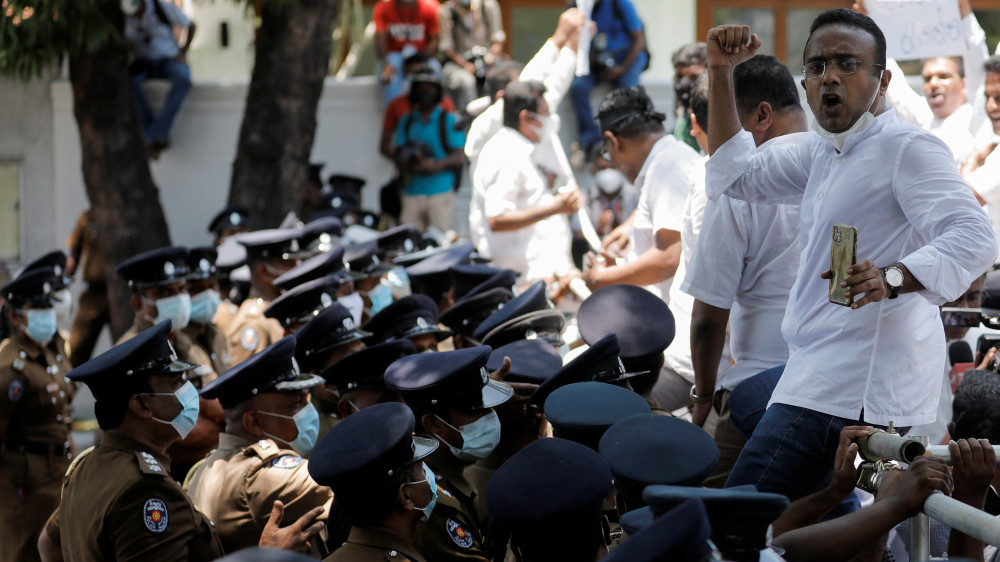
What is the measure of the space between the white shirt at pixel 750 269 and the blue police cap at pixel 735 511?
5.71ft

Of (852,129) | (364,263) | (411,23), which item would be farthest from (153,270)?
(411,23)

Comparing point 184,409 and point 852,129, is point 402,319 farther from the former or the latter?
point 852,129

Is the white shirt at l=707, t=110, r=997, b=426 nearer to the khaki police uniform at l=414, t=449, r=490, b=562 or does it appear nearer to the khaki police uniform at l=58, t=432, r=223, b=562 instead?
the khaki police uniform at l=414, t=449, r=490, b=562

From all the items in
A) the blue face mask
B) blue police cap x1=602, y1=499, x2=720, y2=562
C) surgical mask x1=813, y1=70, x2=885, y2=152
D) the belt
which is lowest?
the belt

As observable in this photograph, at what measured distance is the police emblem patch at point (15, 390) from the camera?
643 cm

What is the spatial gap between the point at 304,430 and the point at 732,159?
6.78 ft

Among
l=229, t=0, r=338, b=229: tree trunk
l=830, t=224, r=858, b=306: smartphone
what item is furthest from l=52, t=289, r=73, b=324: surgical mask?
l=830, t=224, r=858, b=306: smartphone

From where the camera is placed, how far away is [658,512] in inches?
94.0

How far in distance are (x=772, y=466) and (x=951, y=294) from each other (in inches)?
26.6

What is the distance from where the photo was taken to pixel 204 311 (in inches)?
274

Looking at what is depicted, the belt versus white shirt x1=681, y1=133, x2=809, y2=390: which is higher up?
white shirt x1=681, y1=133, x2=809, y2=390

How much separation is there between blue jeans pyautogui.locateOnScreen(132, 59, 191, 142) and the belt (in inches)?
219

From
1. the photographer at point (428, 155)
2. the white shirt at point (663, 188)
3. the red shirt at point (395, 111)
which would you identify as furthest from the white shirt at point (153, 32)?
the white shirt at point (663, 188)

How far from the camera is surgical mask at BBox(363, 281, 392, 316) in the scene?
737cm
